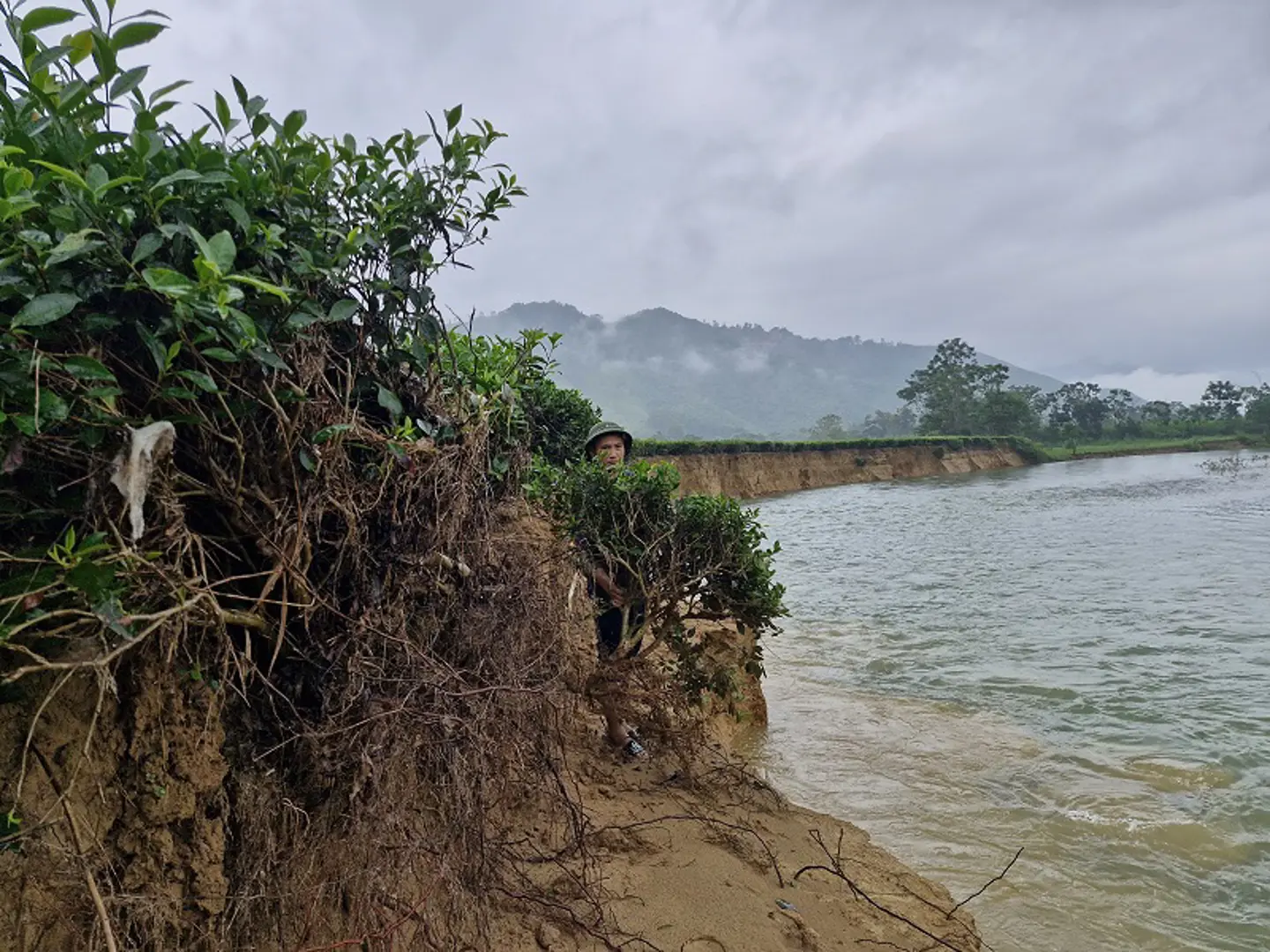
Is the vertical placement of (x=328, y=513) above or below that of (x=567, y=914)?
above

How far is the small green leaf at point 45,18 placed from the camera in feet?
5.17

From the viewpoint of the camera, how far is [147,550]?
1.70 meters

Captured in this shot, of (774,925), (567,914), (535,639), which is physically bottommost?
(774,925)

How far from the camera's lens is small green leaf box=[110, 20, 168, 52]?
1674mm

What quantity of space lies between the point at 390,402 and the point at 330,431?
0.36m

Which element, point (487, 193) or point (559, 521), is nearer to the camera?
point (487, 193)

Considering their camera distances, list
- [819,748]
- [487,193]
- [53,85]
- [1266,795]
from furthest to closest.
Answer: [819,748] → [1266,795] → [487,193] → [53,85]

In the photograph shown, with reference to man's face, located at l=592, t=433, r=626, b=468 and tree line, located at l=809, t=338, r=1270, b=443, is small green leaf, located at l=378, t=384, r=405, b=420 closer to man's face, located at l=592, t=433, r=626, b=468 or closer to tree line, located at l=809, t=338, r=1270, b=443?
man's face, located at l=592, t=433, r=626, b=468

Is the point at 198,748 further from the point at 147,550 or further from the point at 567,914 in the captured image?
the point at 567,914

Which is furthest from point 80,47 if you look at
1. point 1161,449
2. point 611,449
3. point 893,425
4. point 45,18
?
point 893,425

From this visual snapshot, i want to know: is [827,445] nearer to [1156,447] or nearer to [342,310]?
[1156,447]

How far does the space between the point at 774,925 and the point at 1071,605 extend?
10.2 metres

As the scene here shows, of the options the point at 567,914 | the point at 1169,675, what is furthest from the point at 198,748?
the point at 1169,675

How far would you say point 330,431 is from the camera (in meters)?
Result: 2.00
